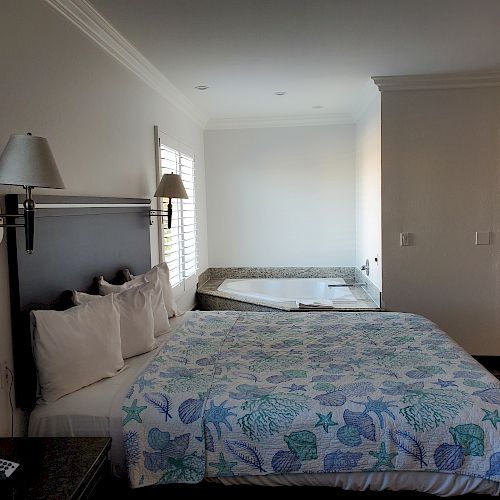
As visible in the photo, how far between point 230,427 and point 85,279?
1.16 meters

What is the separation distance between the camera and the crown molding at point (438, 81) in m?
4.02

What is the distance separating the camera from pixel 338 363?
2.41m

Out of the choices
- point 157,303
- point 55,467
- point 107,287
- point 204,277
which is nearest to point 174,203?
point 204,277

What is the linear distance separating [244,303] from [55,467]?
10.5 ft

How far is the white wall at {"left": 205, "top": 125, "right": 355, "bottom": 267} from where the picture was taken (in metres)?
5.65

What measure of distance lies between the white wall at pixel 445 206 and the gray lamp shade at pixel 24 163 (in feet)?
10.1

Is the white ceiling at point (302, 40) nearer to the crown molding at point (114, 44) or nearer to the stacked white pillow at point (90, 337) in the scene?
the crown molding at point (114, 44)

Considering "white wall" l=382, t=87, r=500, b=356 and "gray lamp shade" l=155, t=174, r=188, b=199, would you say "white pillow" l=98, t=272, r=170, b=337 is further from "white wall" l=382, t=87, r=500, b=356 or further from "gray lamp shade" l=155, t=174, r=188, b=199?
"white wall" l=382, t=87, r=500, b=356

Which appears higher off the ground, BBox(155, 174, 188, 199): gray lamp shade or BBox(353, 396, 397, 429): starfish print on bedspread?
BBox(155, 174, 188, 199): gray lamp shade

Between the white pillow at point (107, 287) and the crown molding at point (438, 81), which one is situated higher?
the crown molding at point (438, 81)

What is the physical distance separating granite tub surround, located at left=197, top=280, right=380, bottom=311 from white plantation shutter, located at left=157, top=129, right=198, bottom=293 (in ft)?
0.79

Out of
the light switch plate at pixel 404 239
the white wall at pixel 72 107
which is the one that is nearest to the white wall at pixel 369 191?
the light switch plate at pixel 404 239

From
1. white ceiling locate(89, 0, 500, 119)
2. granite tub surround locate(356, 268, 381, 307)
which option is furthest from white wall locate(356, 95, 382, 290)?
white ceiling locate(89, 0, 500, 119)

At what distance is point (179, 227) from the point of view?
14.7 ft
